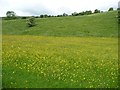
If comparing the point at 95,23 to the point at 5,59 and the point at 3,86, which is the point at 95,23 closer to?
the point at 5,59

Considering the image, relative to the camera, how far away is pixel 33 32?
381ft

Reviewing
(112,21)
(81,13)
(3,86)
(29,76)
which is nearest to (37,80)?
(29,76)

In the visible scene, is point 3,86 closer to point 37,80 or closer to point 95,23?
point 37,80

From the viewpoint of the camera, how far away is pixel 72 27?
124 metres

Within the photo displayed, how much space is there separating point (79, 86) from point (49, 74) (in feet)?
10.9

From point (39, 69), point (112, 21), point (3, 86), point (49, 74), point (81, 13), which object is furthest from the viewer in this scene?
point (81, 13)

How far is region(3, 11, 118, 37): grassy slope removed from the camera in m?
112

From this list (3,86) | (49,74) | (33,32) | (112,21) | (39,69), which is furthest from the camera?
(112,21)

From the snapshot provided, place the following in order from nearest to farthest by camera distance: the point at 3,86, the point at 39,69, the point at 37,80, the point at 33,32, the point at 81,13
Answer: the point at 3,86 < the point at 37,80 < the point at 39,69 < the point at 33,32 < the point at 81,13

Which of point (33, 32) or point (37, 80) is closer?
point (37, 80)

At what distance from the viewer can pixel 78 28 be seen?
396 feet

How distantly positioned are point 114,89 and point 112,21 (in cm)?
11121

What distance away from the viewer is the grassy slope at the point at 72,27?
112m

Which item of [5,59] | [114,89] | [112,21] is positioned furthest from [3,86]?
[112,21]
